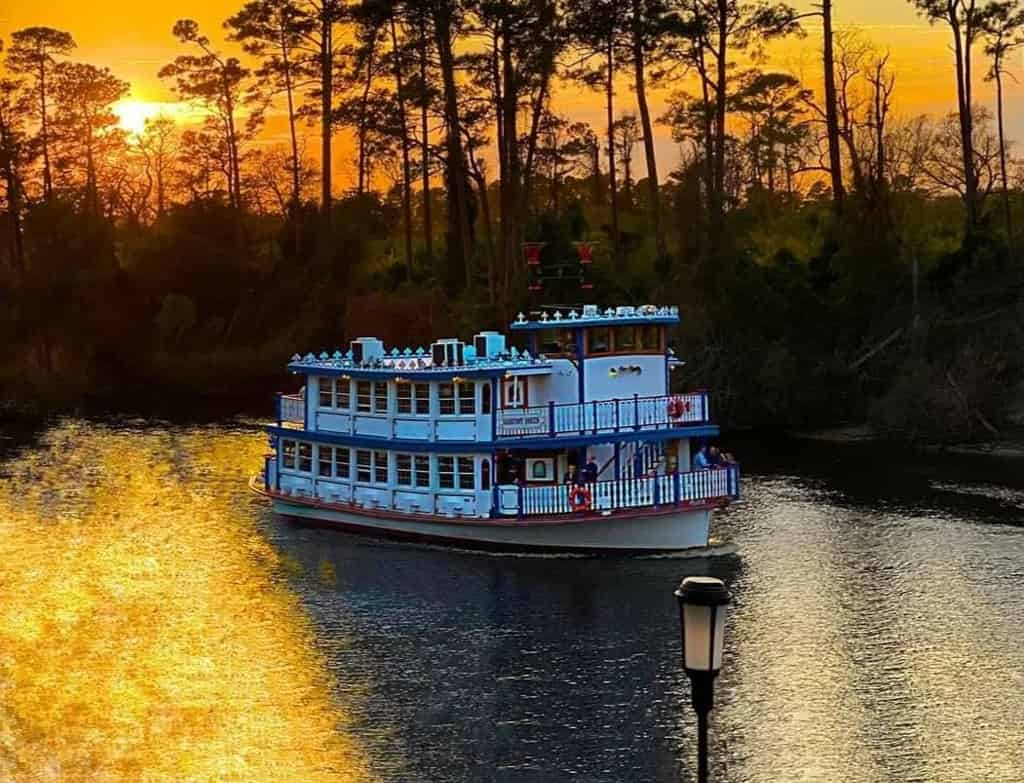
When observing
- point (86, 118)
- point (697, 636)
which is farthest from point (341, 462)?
point (86, 118)

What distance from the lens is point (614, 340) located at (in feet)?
107

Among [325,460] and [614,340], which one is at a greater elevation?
[614,340]

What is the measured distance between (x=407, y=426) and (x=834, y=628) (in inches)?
476

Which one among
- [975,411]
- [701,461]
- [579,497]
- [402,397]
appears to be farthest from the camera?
[975,411]

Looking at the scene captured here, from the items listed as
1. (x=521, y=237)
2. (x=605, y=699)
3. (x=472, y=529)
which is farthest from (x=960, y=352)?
(x=605, y=699)

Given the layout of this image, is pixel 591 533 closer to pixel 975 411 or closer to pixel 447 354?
pixel 447 354

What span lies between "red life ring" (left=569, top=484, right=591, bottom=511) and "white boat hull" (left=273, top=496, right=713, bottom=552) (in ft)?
0.89

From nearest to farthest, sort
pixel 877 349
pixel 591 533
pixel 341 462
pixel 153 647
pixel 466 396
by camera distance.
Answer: pixel 153 647
pixel 591 533
pixel 466 396
pixel 341 462
pixel 877 349

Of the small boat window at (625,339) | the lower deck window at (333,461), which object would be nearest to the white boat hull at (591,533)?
the lower deck window at (333,461)

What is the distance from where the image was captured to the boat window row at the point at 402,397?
32456mm

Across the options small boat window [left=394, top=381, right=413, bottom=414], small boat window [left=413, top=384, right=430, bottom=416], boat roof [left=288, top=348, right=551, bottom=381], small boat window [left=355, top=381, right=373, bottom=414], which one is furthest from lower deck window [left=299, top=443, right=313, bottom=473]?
small boat window [left=413, top=384, right=430, bottom=416]

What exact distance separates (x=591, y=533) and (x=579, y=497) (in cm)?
125

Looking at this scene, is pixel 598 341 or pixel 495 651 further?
pixel 598 341

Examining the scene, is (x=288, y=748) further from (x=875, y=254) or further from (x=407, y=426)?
(x=875, y=254)
